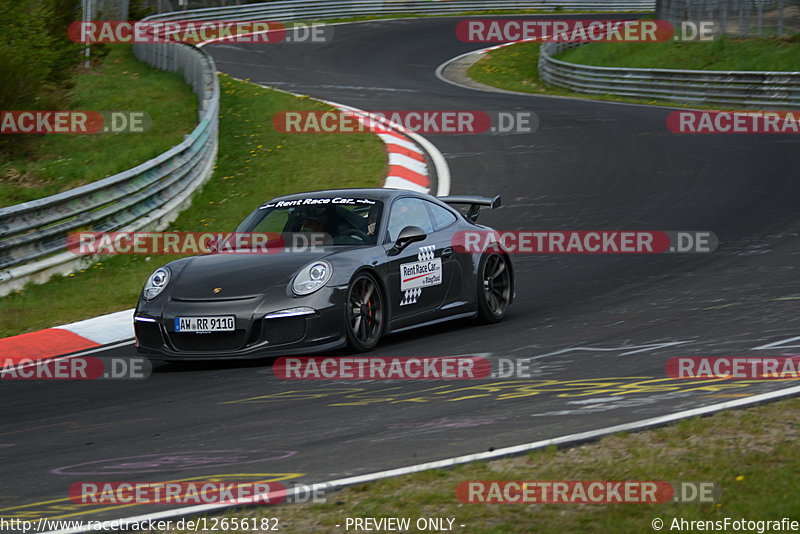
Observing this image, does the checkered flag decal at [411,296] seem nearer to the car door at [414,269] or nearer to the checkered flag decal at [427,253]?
the car door at [414,269]

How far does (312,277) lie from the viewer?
827 centimetres

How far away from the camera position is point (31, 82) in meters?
18.5

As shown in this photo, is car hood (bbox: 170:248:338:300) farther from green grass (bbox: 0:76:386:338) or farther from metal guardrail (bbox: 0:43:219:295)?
metal guardrail (bbox: 0:43:219:295)

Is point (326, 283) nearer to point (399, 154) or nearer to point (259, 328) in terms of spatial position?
point (259, 328)

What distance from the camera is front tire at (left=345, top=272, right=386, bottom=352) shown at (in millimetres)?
8391

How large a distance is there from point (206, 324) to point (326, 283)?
0.88 metres

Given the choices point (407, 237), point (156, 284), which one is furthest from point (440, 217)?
point (156, 284)

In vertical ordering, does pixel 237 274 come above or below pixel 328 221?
below

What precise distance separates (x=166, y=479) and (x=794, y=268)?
7563mm

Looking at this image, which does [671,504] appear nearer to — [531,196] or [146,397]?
[146,397]

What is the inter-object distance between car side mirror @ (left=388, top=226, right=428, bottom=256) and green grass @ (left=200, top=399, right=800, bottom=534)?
141 inches

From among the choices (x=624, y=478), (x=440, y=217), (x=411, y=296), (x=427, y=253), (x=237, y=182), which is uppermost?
(x=624, y=478)

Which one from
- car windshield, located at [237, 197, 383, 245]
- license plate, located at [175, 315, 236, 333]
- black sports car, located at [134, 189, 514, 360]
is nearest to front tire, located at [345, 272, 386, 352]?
black sports car, located at [134, 189, 514, 360]

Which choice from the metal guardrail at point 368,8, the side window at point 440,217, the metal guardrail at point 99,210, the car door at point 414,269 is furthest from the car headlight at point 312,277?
the metal guardrail at point 368,8
